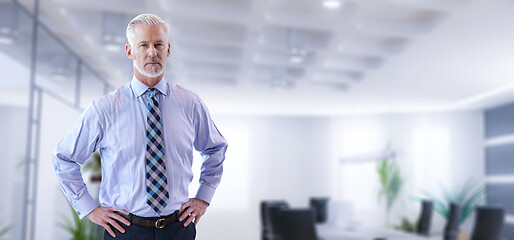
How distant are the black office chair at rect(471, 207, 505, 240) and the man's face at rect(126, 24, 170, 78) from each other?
252 inches

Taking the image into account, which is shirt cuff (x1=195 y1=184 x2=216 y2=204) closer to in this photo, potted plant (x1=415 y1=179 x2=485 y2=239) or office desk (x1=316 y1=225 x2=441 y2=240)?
office desk (x1=316 y1=225 x2=441 y2=240)

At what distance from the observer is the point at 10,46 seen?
13.4 feet

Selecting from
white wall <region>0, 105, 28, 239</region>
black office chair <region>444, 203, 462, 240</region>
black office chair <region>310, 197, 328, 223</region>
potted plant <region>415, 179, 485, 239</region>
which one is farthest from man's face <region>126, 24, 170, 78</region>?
potted plant <region>415, 179, 485, 239</region>

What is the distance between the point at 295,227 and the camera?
224 inches

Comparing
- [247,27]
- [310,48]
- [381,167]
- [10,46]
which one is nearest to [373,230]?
[310,48]

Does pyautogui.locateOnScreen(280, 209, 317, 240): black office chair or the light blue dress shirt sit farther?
pyautogui.locateOnScreen(280, 209, 317, 240): black office chair

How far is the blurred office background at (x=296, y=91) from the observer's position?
464cm

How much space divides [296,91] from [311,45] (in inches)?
115

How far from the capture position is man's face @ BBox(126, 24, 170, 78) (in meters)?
1.23

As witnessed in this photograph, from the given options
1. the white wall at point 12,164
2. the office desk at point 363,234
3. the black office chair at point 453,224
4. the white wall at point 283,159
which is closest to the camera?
the white wall at point 12,164

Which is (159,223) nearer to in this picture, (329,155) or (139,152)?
(139,152)

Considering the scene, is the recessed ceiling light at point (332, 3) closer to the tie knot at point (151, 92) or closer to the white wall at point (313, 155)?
the tie knot at point (151, 92)

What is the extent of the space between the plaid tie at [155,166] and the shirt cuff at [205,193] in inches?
5.0

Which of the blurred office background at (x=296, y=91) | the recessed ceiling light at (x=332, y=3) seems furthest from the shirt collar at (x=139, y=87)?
the recessed ceiling light at (x=332, y=3)
